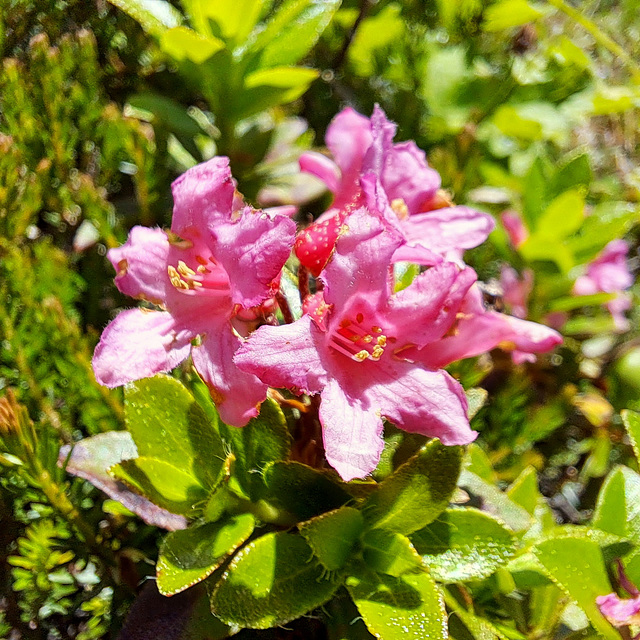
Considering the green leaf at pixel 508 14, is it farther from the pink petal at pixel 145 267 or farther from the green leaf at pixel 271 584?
the green leaf at pixel 271 584

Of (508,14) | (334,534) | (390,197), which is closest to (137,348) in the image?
(334,534)

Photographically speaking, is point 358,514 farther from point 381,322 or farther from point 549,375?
point 549,375

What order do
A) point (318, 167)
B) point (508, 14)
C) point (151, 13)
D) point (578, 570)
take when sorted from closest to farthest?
point (578, 570) → point (318, 167) → point (151, 13) → point (508, 14)

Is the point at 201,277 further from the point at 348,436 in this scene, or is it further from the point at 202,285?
the point at 348,436

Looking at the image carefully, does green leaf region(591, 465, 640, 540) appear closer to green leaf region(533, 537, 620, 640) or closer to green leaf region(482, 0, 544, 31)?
green leaf region(533, 537, 620, 640)

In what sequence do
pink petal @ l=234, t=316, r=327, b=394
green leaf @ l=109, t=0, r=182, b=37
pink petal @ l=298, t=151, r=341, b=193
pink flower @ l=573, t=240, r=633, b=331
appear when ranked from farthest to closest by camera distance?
1. pink flower @ l=573, t=240, r=633, b=331
2. green leaf @ l=109, t=0, r=182, b=37
3. pink petal @ l=298, t=151, r=341, b=193
4. pink petal @ l=234, t=316, r=327, b=394

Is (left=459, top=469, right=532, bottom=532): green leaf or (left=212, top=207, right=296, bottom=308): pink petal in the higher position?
(left=212, top=207, right=296, bottom=308): pink petal

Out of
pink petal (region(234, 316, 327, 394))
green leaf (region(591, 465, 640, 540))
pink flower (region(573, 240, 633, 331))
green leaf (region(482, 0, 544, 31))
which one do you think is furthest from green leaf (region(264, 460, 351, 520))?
green leaf (region(482, 0, 544, 31))
